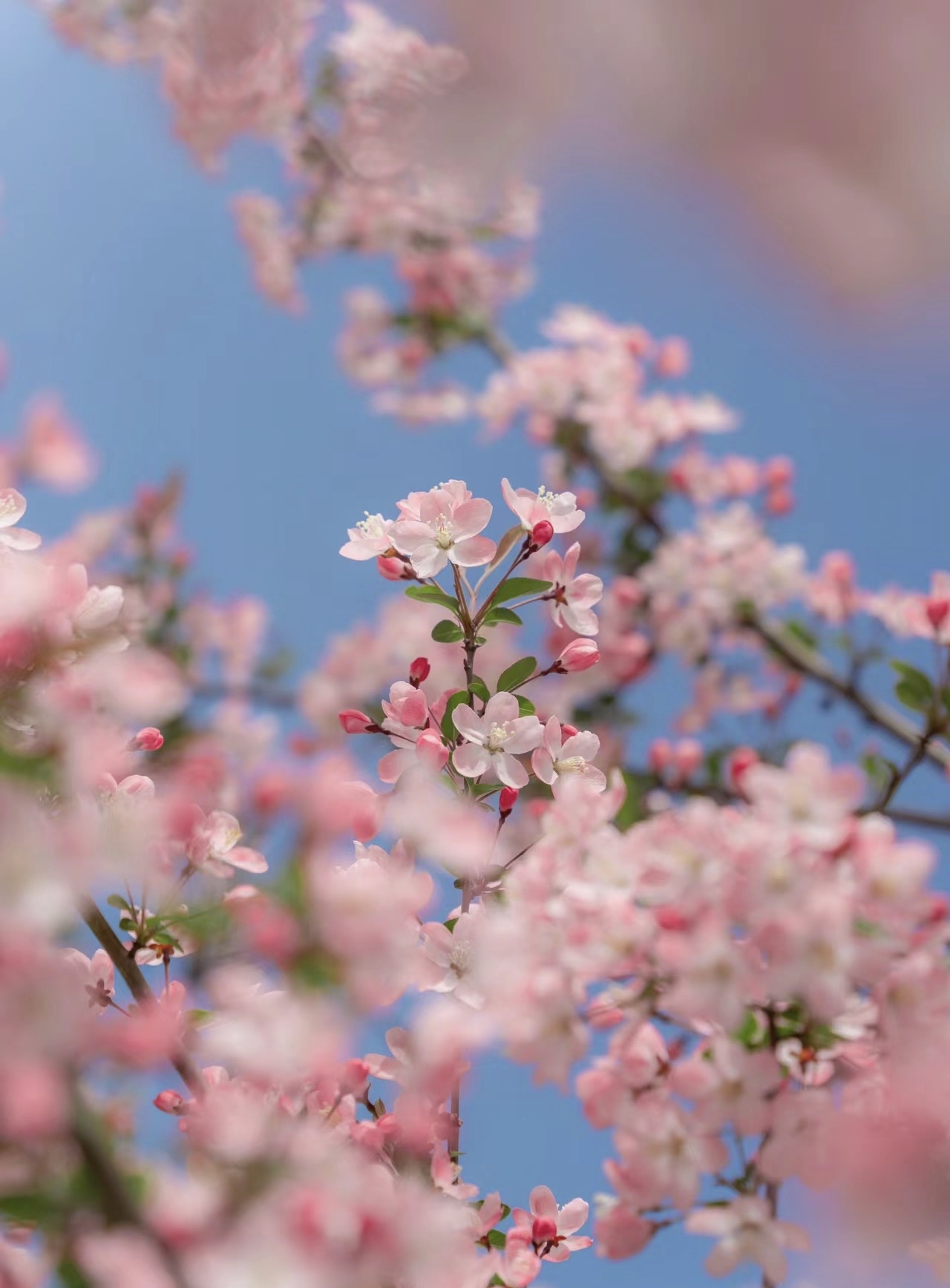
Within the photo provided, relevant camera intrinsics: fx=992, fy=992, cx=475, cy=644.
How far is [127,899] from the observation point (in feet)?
3.14

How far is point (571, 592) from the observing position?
111 cm

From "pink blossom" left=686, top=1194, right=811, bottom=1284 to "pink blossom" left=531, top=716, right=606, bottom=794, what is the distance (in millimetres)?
411

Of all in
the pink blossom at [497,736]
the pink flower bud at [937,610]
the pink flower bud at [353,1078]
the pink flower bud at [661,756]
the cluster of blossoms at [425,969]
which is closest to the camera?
the cluster of blossoms at [425,969]

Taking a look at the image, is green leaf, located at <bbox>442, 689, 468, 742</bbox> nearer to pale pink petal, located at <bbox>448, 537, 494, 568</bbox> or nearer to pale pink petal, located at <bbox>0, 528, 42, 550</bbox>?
pale pink petal, located at <bbox>448, 537, 494, 568</bbox>

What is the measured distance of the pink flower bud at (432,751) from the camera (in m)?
0.96

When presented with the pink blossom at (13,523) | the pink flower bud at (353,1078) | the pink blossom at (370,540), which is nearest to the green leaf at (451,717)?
the pink blossom at (370,540)

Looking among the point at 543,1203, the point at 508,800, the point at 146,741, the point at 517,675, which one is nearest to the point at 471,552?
the point at 517,675

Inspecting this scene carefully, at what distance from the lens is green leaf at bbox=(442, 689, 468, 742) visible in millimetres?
1023

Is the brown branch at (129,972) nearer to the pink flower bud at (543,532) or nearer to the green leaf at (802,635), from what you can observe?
the pink flower bud at (543,532)

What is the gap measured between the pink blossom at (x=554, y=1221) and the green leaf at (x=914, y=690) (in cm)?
86

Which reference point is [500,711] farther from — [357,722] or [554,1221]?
[554,1221]

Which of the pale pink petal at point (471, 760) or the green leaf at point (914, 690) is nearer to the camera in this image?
the pale pink petal at point (471, 760)

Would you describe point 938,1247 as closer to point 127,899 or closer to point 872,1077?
point 872,1077

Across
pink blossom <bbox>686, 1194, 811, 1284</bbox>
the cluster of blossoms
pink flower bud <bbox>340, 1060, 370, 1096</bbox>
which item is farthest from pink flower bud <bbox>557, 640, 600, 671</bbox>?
pink blossom <bbox>686, 1194, 811, 1284</bbox>
